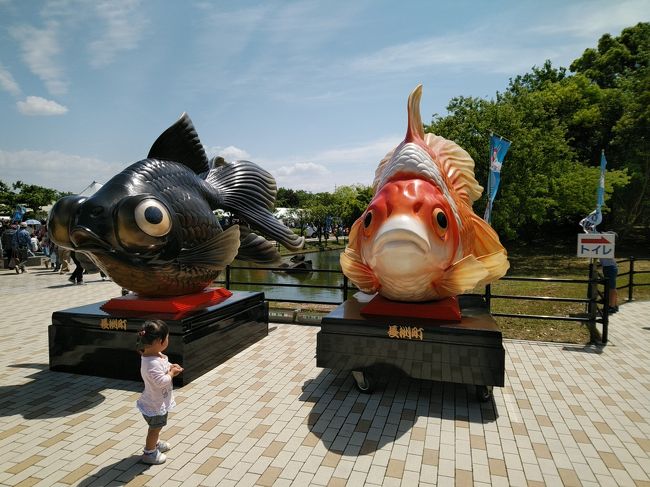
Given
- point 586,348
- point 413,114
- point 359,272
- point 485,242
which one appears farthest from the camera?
point 586,348

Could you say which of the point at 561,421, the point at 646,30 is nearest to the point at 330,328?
the point at 561,421

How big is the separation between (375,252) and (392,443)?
1.78 metres

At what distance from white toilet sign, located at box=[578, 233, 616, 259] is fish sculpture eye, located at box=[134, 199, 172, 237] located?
263 inches

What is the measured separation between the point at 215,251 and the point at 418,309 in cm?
271

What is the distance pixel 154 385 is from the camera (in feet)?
11.1

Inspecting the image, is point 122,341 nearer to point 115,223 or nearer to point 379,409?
point 115,223

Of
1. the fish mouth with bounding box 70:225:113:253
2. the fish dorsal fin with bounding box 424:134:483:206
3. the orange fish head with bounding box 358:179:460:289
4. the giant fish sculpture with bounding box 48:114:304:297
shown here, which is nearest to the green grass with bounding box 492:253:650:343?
the fish dorsal fin with bounding box 424:134:483:206

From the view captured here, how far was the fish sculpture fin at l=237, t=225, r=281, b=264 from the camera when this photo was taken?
689 centimetres

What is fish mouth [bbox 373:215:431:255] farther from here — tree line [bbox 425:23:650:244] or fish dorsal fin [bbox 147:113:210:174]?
tree line [bbox 425:23:650:244]

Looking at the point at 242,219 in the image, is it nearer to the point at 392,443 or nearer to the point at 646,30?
the point at 392,443

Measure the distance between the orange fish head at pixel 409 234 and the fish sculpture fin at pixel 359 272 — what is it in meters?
0.18

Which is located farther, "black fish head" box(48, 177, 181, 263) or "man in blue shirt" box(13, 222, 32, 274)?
"man in blue shirt" box(13, 222, 32, 274)

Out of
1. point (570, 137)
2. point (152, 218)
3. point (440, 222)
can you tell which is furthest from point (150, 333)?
point (570, 137)

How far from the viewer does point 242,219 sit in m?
6.52
